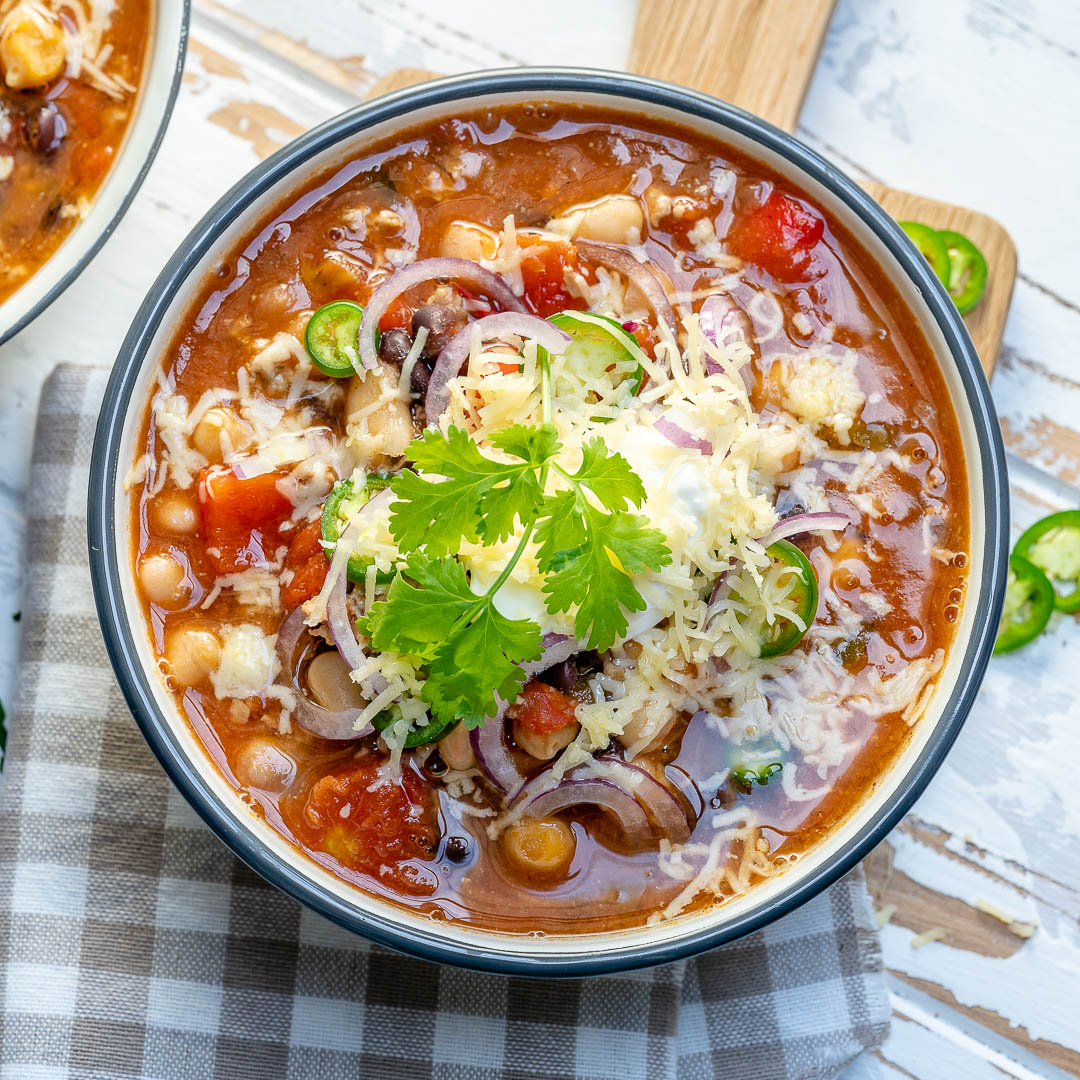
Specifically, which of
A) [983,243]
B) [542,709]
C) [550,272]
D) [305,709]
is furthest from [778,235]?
[305,709]

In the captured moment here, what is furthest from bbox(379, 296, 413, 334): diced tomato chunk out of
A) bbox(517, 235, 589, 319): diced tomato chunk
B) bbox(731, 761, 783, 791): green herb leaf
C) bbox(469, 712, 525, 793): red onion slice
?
bbox(731, 761, 783, 791): green herb leaf

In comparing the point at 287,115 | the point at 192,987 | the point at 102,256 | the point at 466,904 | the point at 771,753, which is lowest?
the point at 192,987

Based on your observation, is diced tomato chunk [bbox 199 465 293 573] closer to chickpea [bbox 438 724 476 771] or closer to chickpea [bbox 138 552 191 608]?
chickpea [bbox 138 552 191 608]

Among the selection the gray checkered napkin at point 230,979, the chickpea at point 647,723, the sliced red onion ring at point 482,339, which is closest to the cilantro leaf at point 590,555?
the chickpea at point 647,723

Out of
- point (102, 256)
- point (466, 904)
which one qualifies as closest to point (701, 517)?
point (466, 904)

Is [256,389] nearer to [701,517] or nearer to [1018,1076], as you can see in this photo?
[701,517]

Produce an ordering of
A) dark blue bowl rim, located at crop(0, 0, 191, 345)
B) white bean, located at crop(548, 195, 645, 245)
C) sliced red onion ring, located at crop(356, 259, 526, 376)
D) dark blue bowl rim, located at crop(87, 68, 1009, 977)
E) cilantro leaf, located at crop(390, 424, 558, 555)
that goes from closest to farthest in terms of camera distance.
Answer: cilantro leaf, located at crop(390, 424, 558, 555) → dark blue bowl rim, located at crop(87, 68, 1009, 977) → sliced red onion ring, located at crop(356, 259, 526, 376) → white bean, located at crop(548, 195, 645, 245) → dark blue bowl rim, located at crop(0, 0, 191, 345)
